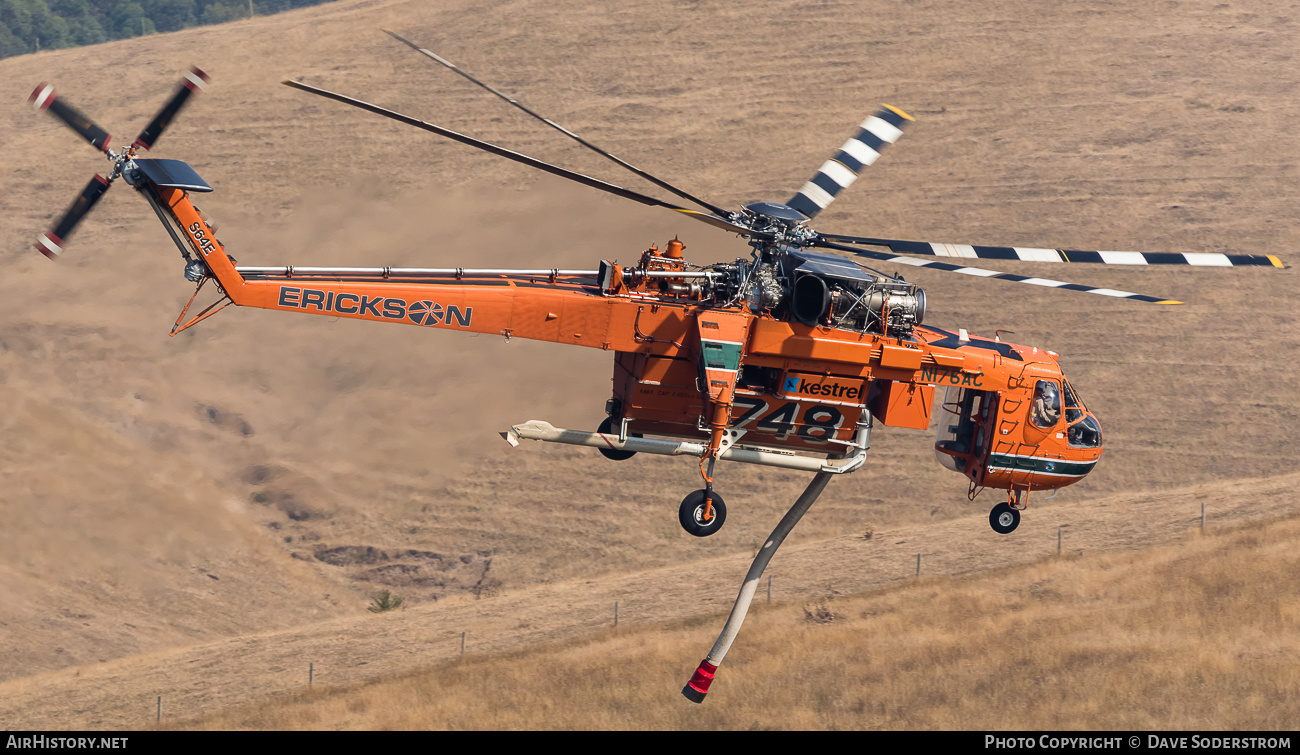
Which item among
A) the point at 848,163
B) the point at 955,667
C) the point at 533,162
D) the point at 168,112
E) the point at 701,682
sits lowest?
the point at 955,667

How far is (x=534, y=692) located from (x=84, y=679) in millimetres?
14307

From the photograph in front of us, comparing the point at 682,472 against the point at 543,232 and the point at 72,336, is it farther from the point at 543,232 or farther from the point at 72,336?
the point at 72,336

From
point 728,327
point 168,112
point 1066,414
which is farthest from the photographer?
point 1066,414

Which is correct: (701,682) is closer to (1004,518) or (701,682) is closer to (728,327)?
(1004,518)

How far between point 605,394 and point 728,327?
25.7m

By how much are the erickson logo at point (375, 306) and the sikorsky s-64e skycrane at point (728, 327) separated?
0.02 m

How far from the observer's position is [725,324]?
1975 cm

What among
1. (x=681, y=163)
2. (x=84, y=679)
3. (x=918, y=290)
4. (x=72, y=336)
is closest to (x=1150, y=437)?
(x=681, y=163)

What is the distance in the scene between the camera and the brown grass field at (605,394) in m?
34.0

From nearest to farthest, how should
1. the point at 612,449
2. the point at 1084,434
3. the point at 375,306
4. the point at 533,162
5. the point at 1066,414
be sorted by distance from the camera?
the point at 533,162 → the point at 375,306 → the point at 612,449 → the point at 1066,414 → the point at 1084,434

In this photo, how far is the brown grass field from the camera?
34.0 meters

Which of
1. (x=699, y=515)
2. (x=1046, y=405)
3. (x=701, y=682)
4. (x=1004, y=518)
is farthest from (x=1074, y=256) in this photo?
(x=701, y=682)

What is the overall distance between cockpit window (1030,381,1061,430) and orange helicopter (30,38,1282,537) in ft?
0.31

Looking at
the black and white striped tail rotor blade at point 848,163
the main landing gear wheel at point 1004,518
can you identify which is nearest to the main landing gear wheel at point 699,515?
the black and white striped tail rotor blade at point 848,163
